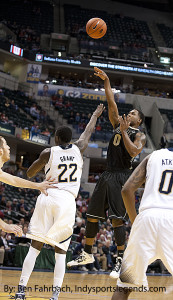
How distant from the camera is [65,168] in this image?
5746mm

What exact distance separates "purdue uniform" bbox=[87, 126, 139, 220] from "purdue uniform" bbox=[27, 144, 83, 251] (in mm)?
835

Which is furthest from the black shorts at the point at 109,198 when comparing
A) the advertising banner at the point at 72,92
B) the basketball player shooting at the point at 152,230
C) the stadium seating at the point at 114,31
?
the stadium seating at the point at 114,31

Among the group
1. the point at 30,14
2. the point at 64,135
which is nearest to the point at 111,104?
the point at 64,135

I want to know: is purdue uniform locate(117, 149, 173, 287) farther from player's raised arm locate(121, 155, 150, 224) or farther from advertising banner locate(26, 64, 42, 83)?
advertising banner locate(26, 64, 42, 83)

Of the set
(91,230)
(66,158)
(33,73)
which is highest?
(33,73)

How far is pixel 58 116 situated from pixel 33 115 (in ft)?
7.17

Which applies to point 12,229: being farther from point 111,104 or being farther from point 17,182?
point 111,104

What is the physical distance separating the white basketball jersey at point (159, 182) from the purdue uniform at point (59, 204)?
1933 millimetres

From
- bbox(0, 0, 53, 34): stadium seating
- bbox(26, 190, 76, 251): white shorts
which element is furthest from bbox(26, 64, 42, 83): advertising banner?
bbox(26, 190, 76, 251): white shorts

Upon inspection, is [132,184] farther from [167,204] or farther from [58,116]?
[58,116]

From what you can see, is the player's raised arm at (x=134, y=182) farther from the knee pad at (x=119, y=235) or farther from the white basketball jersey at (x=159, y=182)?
the knee pad at (x=119, y=235)

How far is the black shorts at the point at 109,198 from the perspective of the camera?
640cm

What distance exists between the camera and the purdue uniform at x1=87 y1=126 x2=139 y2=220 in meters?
6.43

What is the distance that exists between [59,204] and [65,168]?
498mm
